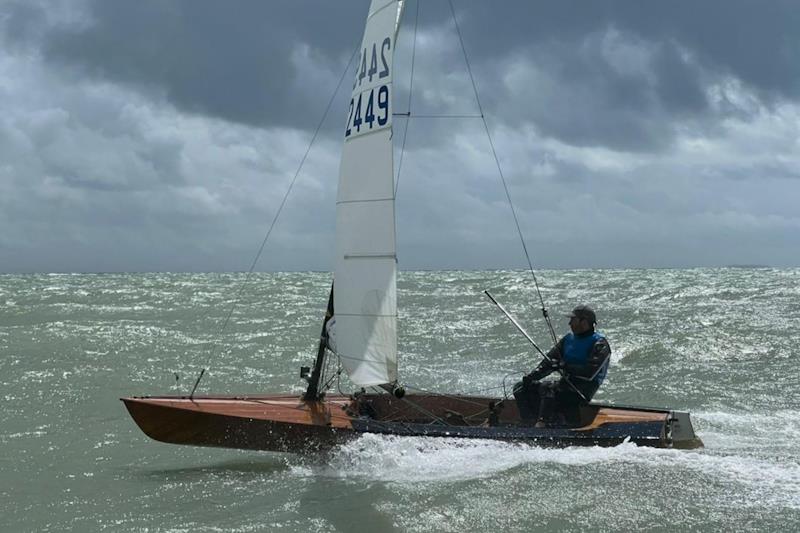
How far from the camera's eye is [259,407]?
324 inches

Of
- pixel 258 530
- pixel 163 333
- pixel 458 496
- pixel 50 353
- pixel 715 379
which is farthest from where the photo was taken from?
pixel 163 333

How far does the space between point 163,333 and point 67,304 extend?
1083 centimetres

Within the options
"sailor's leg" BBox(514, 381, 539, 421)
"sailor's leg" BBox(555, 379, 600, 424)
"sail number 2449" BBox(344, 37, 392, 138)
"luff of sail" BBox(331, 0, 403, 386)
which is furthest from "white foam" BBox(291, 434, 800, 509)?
"sail number 2449" BBox(344, 37, 392, 138)

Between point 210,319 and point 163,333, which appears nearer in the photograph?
point 163,333

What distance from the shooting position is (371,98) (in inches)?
316

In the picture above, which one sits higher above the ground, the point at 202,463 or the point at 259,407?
the point at 259,407

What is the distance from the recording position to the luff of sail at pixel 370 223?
780cm

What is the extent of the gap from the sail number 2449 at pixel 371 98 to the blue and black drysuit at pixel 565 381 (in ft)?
10.1

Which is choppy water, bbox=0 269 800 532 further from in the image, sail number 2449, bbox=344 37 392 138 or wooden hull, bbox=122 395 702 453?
sail number 2449, bbox=344 37 392 138

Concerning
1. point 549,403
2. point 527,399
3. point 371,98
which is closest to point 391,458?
point 527,399

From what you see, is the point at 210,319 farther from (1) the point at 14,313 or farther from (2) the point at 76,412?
(2) the point at 76,412

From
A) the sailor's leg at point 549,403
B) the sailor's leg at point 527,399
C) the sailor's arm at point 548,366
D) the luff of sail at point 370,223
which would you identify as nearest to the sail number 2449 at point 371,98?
the luff of sail at point 370,223

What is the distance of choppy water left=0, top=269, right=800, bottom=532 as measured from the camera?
20.9 feet

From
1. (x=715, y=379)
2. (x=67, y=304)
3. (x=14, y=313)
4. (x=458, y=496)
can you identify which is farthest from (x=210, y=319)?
(x=458, y=496)
